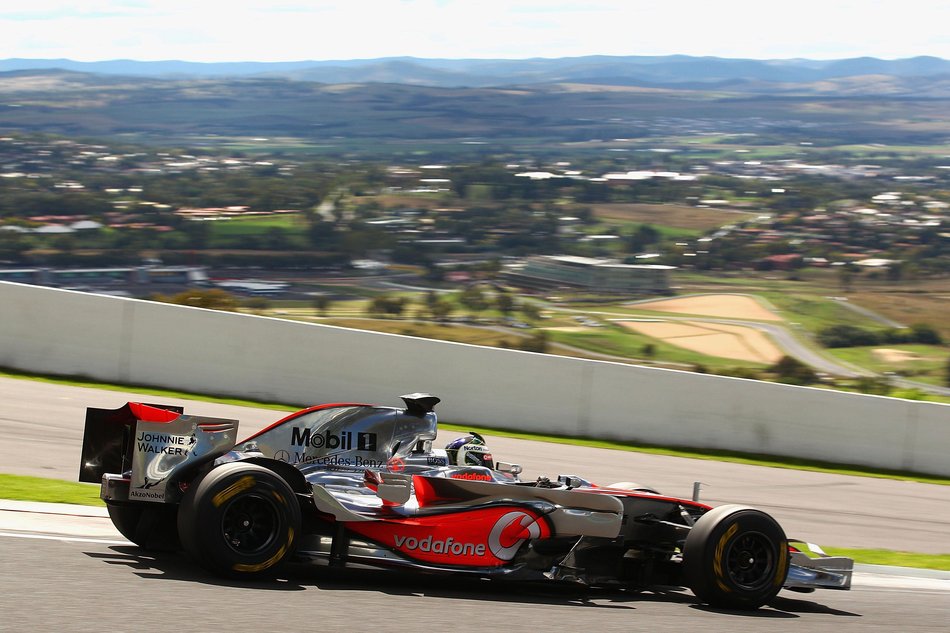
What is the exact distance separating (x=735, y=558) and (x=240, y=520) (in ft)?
11.4

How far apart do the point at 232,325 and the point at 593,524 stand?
11.4 metres

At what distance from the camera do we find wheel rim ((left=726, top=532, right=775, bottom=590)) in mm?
7527

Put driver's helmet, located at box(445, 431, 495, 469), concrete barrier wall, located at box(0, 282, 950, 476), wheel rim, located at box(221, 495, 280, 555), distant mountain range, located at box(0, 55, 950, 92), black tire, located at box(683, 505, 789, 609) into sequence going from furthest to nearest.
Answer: distant mountain range, located at box(0, 55, 950, 92) → concrete barrier wall, located at box(0, 282, 950, 476) → driver's helmet, located at box(445, 431, 495, 469) → black tire, located at box(683, 505, 789, 609) → wheel rim, located at box(221, 495, 280, 555)

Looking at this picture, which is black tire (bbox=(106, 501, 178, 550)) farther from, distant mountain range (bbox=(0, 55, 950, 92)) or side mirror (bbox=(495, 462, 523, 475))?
distant mountain range (bbox=(0, 55, 950, 92))

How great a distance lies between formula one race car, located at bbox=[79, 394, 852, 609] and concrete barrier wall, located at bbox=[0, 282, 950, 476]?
30.8 feet

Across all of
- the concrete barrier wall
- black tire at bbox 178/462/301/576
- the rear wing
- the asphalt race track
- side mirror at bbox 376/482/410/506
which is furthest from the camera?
the concrete barrier wall

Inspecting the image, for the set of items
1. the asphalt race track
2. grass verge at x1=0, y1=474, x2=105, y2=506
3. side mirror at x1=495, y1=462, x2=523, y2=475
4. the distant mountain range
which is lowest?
grass verge at x1=0, y1=474, x2=105, y2=506

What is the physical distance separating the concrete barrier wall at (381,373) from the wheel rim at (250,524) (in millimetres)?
10793

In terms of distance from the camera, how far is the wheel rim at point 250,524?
651 cm

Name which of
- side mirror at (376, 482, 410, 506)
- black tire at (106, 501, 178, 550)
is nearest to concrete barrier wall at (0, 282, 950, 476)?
black tire at (106, 501, 178, 550)

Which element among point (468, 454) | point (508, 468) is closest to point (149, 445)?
point (468, 454)

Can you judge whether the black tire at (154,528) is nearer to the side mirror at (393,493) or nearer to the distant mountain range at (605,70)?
the side mirror at (393,493)

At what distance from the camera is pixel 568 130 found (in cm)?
6128

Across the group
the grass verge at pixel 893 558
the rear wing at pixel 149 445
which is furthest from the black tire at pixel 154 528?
the grass verge at pixel 893 558
